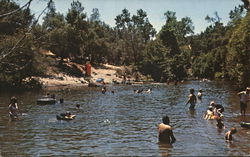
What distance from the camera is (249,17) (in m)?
45.7

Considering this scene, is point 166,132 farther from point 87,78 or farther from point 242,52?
point 87,78

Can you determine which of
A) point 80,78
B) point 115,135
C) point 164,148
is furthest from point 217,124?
point 80,78

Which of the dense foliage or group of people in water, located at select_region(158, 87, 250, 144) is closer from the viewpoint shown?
group of people in water, located at select_region(158, 87, 250, 144)

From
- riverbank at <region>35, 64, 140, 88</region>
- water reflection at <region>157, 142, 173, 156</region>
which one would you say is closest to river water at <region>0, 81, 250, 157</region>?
water reflection at <region>157, 142, 173, 156</region>

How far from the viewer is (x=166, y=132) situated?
1714 cm

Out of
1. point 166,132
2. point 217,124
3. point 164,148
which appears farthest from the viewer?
point 217,124

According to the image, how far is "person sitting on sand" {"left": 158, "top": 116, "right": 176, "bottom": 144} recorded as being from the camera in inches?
673

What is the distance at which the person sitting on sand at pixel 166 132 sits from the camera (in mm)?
17087

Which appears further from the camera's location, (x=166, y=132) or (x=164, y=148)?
(x=166, y=132)

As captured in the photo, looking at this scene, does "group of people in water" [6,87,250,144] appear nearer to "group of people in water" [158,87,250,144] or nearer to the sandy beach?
"group of people in water" [158,87,250,144]

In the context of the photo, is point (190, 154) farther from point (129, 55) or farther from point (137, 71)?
point (129, 55)

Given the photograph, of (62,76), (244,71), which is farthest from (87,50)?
(244,71)

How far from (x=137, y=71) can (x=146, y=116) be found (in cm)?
7266

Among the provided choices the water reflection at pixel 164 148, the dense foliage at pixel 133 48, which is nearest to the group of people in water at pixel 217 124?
the water reflection at pixel 164 148
